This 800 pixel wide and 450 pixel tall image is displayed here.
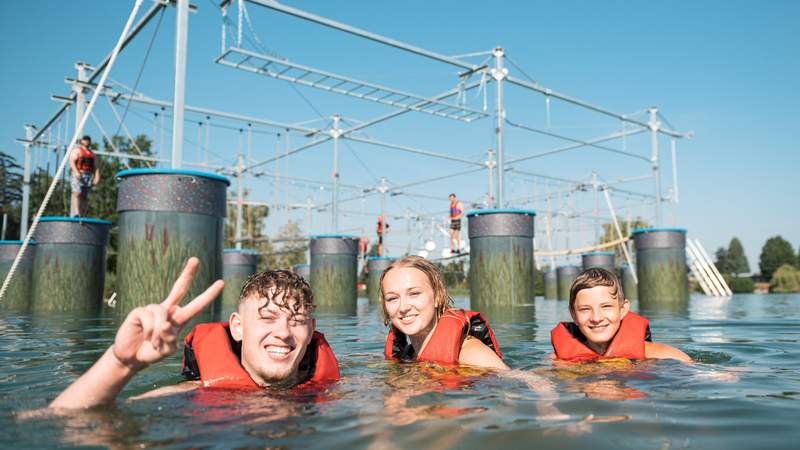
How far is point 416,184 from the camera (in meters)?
25.9

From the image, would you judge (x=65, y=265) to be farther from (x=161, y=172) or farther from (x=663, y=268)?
(x=663, y=268)

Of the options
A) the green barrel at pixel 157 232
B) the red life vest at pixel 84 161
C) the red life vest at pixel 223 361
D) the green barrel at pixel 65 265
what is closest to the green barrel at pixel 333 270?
the green barrel at pixel 65 265

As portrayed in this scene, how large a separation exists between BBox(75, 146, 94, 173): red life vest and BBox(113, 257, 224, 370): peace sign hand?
343 inches

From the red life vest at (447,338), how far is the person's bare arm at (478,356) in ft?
0.14

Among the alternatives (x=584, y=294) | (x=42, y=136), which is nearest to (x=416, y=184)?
(x=42, y=136)

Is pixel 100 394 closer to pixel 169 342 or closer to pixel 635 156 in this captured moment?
pixel 169 342

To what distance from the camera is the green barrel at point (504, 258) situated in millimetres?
10859

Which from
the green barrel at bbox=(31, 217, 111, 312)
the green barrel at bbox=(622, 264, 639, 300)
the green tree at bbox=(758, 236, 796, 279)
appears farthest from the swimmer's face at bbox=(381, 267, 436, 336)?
the green tree at bbox=(758, 236, 796, 279)

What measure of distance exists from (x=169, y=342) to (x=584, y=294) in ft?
9.12

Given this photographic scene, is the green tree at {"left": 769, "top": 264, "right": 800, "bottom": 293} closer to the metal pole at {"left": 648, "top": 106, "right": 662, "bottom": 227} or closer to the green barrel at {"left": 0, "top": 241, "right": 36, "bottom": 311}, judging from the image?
the metal pole at {"left": 648, "top": 106, "right": 662, "bottom": 227}

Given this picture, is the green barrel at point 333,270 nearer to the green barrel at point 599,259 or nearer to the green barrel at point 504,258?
the green barrel at point 504,258

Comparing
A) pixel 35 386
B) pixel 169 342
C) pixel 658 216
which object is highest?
pixel 658 216

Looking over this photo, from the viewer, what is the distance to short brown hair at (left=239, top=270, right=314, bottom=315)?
2.78 m

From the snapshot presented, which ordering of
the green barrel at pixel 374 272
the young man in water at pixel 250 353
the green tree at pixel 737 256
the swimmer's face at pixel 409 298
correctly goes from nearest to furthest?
the young man in water at pixel 250 353
the swimmer's face at pixel 409 298
the green barrel at pixel 374 272
the green tree at pixel 737 256
